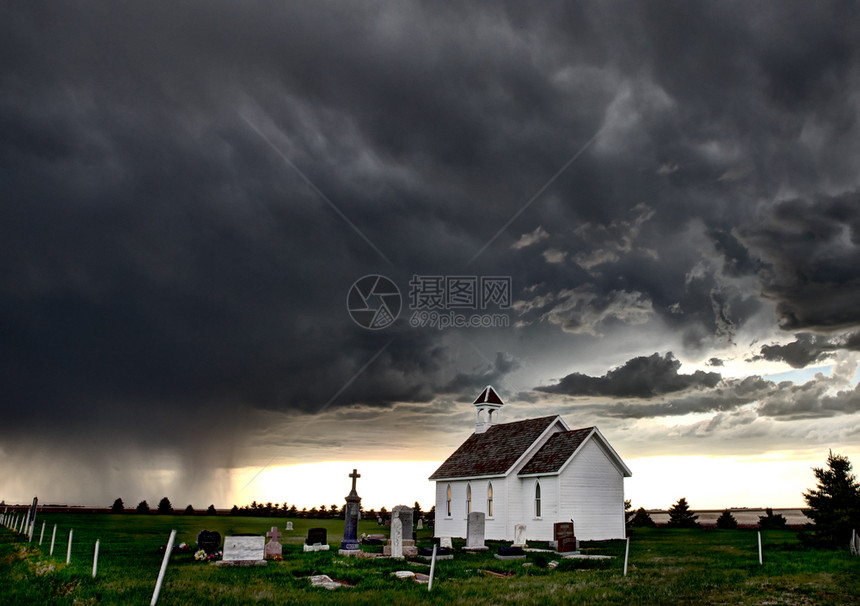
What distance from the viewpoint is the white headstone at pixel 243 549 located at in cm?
2297

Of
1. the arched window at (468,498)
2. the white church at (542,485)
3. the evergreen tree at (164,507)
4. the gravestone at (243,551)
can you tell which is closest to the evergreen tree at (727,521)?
the white church at (542,485)

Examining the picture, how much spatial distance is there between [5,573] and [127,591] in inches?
242

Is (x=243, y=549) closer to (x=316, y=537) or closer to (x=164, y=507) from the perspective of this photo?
(x=316, y=537)

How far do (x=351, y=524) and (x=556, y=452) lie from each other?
14.9 m

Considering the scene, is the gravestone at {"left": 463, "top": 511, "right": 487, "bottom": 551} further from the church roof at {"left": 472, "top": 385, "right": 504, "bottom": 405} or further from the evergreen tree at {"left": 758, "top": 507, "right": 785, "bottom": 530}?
the evergreen tree at {"left": 758, "top": 507, "right": 785, "bottom": 530}

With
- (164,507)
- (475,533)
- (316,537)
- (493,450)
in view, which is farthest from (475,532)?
(164,507)

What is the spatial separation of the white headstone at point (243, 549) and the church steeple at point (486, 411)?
2903cm

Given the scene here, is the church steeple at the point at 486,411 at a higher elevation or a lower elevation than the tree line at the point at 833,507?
higher

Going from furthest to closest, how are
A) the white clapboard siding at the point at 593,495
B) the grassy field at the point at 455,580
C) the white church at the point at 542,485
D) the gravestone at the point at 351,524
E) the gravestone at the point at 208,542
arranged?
A: the white church at the point at 542,485 < the white clapboard siding at the point at 593,495 < the gravestone at the point at 351,524 < the gravestone at the point at 208,542 < the grassy field at the point at 455,580

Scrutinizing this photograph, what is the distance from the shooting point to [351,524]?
2927 centimetres

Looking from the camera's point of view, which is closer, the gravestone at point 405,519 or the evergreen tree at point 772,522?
the gravestone at point 405,519

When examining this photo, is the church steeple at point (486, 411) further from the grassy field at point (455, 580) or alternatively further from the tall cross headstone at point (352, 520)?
the grassy field at point (455, 580)

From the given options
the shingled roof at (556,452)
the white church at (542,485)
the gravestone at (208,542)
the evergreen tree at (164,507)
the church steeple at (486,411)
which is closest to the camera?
the gravestone at (208,542)

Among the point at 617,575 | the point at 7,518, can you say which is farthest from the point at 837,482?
the point at 7,518
